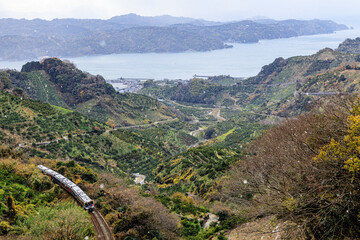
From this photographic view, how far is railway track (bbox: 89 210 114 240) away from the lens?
59.9 ft

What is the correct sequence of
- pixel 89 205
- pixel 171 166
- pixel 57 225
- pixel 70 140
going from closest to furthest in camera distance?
pixel 57 225 < pixel 89 205 < pixel 171 166 < pixel 70 140

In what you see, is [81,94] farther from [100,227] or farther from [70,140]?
[100,227]

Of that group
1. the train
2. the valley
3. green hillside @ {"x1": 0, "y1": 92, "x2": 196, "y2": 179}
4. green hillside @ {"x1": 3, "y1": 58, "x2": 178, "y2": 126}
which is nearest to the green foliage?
the valley

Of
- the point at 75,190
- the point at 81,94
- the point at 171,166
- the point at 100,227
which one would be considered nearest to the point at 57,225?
the point at 100,227

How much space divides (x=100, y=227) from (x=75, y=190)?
15.3 feet

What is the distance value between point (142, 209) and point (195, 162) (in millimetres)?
24521

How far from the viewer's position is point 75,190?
22.5m

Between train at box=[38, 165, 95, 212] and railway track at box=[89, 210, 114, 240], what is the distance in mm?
697

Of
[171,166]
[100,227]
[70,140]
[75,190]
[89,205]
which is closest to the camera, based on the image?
[100,227]

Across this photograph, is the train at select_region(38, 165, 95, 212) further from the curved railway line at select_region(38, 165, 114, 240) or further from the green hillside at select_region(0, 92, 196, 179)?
the green hillside at select_region(0, 92, 196, 179)

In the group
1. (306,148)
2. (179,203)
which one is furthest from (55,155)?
(306,148)

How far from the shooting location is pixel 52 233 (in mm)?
13711

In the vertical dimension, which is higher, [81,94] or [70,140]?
[81,94]

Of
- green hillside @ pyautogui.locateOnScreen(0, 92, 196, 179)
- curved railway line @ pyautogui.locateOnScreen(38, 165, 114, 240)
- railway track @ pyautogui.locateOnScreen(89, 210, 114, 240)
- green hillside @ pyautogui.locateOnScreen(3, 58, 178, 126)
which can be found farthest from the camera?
green hillside @ pyautogui.locateOnScreen(3, 58, 178, 126)
